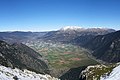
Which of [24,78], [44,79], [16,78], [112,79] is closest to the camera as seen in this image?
[112,79]

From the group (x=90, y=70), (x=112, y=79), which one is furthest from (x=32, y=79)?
(x=112, y=79)

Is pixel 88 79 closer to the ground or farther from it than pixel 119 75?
closer to the ground

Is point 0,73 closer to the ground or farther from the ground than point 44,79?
farther from the ground

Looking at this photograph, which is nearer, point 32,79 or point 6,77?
point 6,77

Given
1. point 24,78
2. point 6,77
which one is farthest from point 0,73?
point 24,78

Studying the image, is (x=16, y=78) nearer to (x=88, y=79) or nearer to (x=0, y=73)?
(x=0, y=73)

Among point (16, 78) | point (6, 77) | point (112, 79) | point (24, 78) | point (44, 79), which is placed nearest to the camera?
point (112, 79)

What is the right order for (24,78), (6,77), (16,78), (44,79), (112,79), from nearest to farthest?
(112,79), (6,77), (16,78), (24,78), (44,79)

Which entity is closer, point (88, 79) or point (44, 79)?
point (88, 79)

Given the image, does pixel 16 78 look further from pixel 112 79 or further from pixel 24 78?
pixel 112 79
